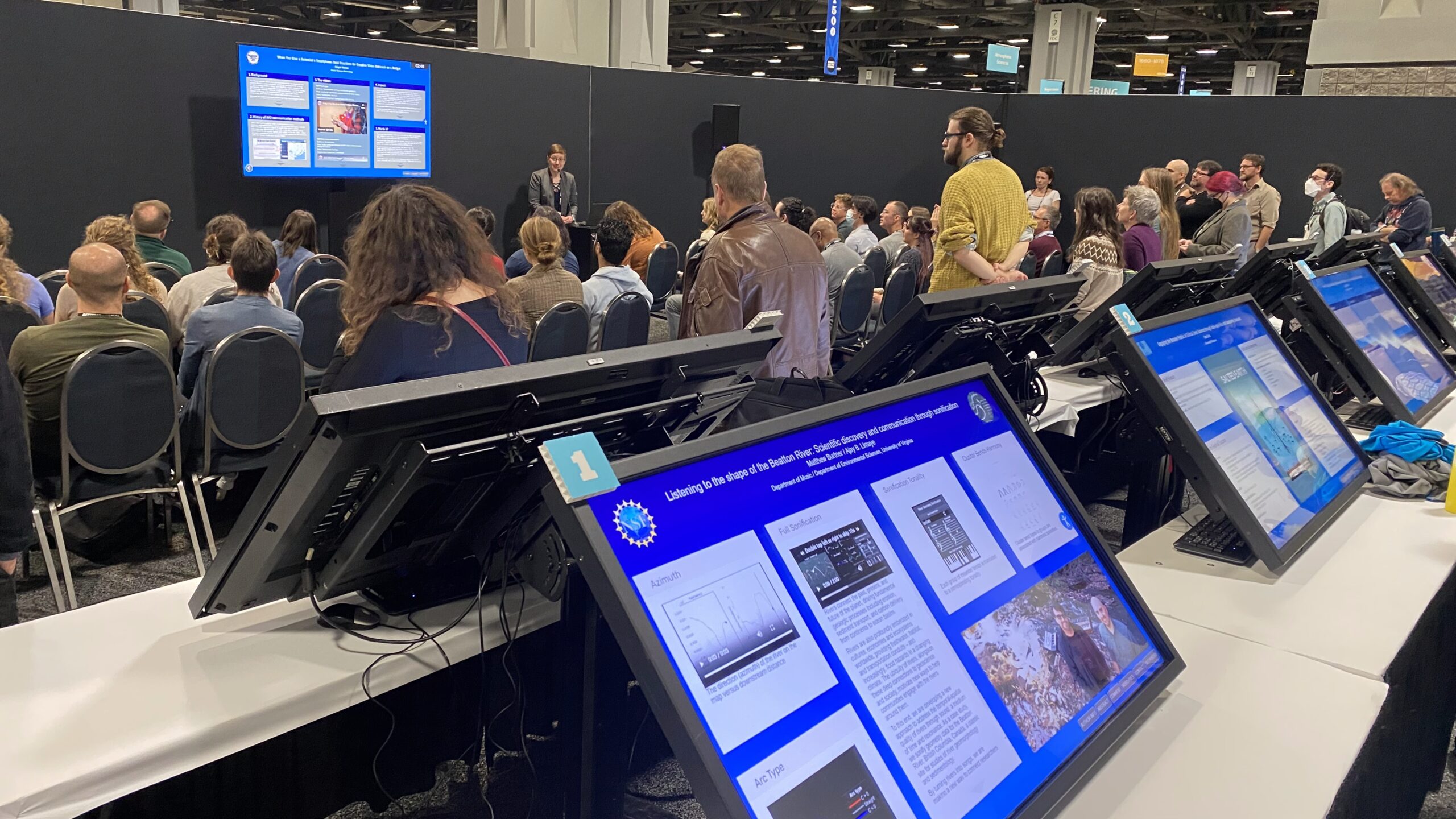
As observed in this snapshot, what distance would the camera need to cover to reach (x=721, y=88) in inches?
433

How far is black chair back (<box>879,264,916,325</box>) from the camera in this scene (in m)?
6.11

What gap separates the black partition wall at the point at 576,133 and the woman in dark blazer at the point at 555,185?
325 mm

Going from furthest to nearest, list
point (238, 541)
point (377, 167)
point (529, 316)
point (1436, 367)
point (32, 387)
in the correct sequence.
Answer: point (377, 167) < point (529, 316) < point (32, 387) < point (1436, 367) < point (238, 541)

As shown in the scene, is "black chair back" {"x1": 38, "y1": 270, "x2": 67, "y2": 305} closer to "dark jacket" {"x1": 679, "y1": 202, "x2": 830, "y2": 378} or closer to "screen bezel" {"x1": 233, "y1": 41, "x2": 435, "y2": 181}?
"screen bezel" {"x1": 233, "y1": 41, "x2": 435, "y2": 181}

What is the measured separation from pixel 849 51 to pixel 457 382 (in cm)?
2392

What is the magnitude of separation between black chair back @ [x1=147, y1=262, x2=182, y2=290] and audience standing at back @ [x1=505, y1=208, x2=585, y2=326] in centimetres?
236

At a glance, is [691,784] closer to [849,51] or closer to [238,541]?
[238,541]

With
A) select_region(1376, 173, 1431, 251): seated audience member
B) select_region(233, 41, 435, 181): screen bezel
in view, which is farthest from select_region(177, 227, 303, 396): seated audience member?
select_region(1376, 173, 1431, 251): seated audience member

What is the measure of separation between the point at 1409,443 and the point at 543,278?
3.55 meters

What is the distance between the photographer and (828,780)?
801 mm

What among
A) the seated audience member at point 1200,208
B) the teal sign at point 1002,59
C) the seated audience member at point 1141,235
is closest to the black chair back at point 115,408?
the seated audience member at point 1141,235

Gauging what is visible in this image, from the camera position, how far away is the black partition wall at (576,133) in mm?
7273

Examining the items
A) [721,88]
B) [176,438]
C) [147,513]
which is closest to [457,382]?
[176,438]

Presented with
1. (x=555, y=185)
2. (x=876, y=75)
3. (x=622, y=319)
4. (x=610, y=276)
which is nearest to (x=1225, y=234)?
(x=610, y=276)
